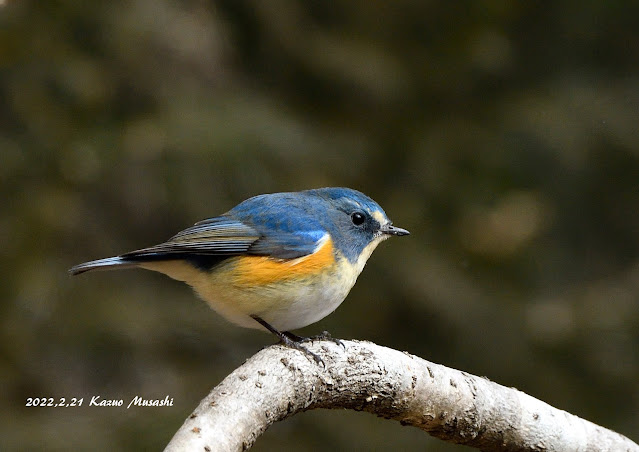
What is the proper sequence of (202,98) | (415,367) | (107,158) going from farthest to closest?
1. (202,98)
2. (107,158)
3. (415,367)

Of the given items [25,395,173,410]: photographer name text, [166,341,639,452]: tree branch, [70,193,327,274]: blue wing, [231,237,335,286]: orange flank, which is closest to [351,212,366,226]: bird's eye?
[70,193,327,274]: blue wing

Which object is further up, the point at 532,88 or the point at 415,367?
the point at 532,88

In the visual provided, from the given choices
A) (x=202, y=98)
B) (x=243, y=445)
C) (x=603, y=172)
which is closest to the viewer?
(x=243, y=445)

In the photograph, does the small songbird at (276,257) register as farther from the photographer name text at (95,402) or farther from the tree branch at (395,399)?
the photographer name text at (95,402)

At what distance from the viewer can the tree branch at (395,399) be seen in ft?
8.04

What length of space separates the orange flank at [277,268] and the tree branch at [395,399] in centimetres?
43

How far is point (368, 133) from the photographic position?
6031 millimetres

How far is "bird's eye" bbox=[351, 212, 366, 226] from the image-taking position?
3701 mm

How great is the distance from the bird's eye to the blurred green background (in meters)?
1.63

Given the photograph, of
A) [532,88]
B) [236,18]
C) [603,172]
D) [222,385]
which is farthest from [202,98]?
[222,385]

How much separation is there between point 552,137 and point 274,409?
3.93m

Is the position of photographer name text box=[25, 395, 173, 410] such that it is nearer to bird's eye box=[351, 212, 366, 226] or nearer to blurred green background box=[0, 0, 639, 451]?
blurred green background box=[0, 0, 639, 451]

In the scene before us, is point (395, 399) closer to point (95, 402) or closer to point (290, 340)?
point (290, 340)

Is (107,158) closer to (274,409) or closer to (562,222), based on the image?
(274,409)
